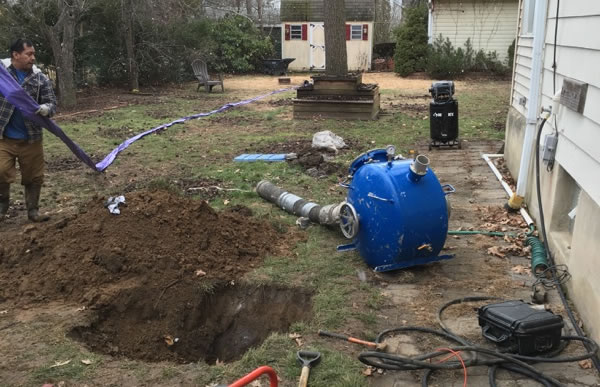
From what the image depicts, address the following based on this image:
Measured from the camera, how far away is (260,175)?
745 cm

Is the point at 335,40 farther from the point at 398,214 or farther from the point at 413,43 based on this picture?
the point at 413,43

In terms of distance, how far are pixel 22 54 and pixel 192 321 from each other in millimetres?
3511

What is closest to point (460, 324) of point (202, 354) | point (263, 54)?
point (202, 354)

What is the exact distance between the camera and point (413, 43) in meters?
23.4

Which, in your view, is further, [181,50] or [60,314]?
[181,50]

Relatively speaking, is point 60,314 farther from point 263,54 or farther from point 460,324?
point 263,54

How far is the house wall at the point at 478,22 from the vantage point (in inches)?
899

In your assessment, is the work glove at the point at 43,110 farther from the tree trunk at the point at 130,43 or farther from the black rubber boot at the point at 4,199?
the tree trunk at the point at 130,43

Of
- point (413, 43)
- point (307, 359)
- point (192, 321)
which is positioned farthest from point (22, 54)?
point (413, 43)

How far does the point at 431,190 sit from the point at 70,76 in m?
13.5

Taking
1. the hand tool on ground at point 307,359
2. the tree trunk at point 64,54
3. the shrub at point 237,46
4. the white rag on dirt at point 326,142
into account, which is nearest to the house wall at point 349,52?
the shrub at point 237,46

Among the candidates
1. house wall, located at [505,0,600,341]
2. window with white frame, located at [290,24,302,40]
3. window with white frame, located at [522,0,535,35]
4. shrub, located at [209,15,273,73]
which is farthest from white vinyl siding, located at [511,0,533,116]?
window with white frame, located at [290,24,302,40]

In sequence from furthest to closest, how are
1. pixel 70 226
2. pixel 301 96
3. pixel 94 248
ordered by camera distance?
pixel 301 96 → pixel 70 226 → pixel 94 248

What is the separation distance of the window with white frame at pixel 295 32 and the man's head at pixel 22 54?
2452 cm
